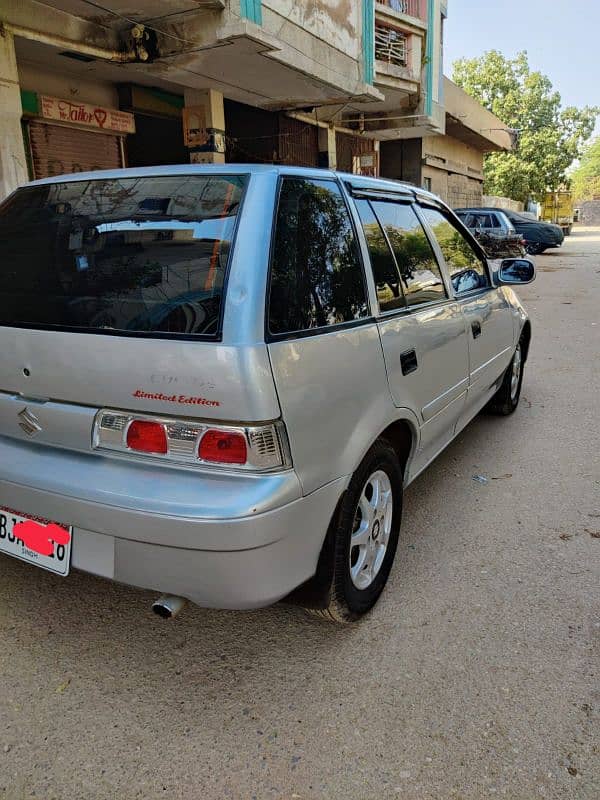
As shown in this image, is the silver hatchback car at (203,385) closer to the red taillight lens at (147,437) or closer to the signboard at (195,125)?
the red taillight lens at (147,437)

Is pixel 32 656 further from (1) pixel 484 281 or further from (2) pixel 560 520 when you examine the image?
(1) pixel 484 281

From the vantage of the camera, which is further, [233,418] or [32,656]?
[32,656]

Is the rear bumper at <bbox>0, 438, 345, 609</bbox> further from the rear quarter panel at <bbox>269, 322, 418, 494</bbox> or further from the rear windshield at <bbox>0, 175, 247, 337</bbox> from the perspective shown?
the rear windshield at <bbox>0, 175, 247, 337</bbox>

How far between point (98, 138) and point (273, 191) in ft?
30.1

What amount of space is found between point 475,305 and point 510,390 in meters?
1.54

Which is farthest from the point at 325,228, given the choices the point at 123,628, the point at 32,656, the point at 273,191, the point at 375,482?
the point at 32,656

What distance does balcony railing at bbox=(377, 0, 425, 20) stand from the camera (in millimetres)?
13773

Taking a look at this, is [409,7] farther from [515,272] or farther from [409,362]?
[409,362]

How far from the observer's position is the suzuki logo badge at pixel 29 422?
216cm

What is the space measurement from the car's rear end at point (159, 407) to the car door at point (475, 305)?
1.74 m

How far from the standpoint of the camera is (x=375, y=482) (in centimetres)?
257

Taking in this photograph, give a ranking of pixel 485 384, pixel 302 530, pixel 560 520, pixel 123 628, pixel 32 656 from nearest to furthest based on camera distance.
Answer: pixel 302 530 < pixel 32 656 < pixel 123 628 < pixel 560 520 < pixel 485 384

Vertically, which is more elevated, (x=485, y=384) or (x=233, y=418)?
(x=233, y=418)

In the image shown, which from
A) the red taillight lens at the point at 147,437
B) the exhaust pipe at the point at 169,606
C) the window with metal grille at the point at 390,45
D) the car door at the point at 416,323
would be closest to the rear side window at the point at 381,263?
the car door at the point at 416,323
